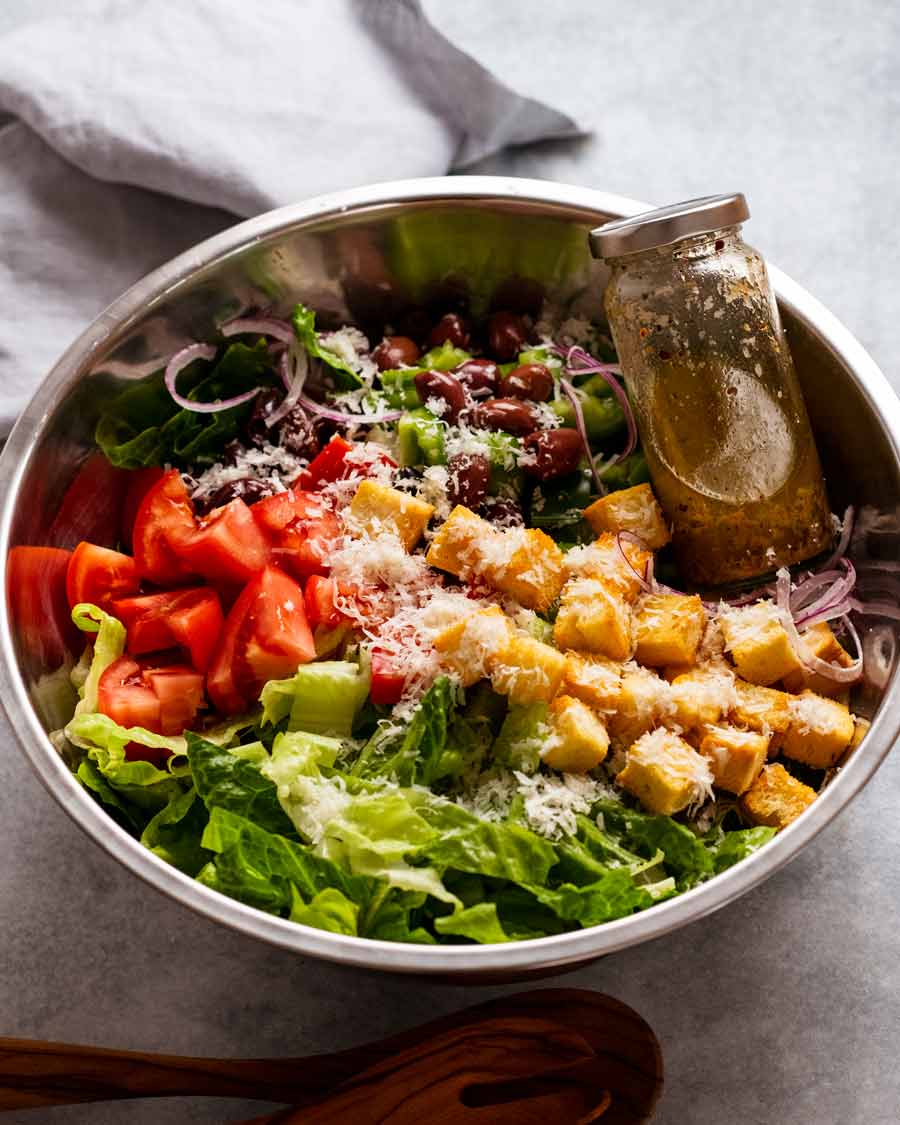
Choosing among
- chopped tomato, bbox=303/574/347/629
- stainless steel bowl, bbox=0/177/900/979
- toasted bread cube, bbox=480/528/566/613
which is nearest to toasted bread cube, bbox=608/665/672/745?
toasted bread cube, bbox=480/528/566/613

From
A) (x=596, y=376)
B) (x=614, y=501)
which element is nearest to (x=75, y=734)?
(x=614, y=501)

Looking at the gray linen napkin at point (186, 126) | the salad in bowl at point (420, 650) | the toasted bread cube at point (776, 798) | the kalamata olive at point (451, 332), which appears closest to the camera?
the salad in bowl at point (420, 650)

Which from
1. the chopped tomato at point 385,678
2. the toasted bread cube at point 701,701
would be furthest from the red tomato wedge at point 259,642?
the toasted bread cube at point 701,701

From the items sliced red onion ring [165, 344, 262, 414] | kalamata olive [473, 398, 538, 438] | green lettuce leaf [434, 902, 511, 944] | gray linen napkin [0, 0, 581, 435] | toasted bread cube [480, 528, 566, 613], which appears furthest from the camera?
gray linen napkin [0, 0, 581, 435]

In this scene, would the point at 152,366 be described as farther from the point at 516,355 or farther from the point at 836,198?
the point at 836,198

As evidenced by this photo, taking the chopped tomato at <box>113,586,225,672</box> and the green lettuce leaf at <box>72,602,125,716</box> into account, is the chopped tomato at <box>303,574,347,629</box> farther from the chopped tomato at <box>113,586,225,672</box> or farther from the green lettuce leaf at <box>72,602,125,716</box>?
the green lettuce leaf at <box>72,602,125,716</box>

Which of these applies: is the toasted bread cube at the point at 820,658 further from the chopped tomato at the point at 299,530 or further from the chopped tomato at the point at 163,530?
the chopped tomato at the point at 163,530

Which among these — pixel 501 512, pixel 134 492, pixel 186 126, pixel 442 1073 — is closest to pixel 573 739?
pixel 501 512

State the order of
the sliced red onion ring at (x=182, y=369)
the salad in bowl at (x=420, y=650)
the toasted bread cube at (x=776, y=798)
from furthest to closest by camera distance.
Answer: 1. the sliced red onion ring at (x=182, y=369)
2. the toasted bread cube at (x=776, y=798)
3. the salad in bowl at (x=420, y=650)
